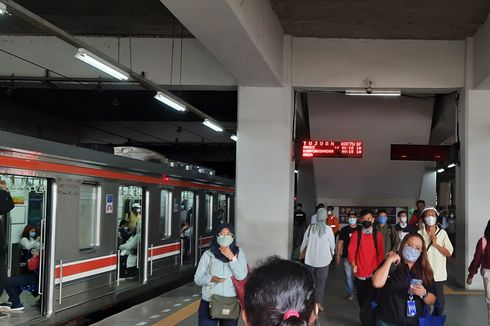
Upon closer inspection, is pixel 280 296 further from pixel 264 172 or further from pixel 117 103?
pixel 117 103

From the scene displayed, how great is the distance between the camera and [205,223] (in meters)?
13.0

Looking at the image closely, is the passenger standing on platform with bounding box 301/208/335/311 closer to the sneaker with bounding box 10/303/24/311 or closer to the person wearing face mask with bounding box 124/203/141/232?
the person wearing face mask with bounding box 124/203/141/232

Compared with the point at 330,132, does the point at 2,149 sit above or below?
below

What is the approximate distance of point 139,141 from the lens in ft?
68.5

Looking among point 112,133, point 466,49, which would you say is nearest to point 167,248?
point 466,49

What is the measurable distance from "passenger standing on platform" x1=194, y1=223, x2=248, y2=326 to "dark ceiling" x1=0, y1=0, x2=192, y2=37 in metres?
5.78

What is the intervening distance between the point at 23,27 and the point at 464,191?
29.9 feet

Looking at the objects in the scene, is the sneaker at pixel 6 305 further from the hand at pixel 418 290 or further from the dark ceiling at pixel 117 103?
the dark ceiling at pixel 117 103

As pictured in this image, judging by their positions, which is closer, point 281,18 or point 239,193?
point 281,18

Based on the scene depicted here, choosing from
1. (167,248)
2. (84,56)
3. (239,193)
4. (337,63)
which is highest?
(337,63)

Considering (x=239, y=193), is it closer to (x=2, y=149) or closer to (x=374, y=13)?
(x=374, y=13)

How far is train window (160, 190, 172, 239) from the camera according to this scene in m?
10.1

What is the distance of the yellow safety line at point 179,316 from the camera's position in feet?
23.0

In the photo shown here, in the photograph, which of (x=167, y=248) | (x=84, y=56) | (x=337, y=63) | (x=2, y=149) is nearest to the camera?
(x=2, y=149)
